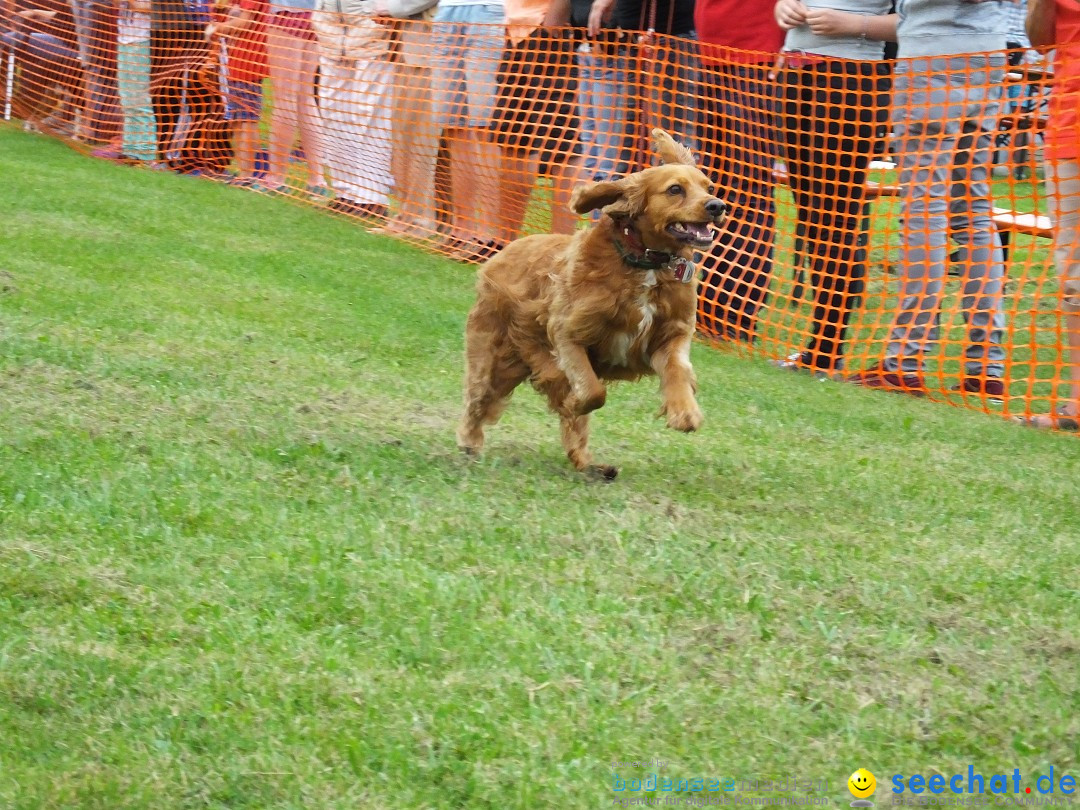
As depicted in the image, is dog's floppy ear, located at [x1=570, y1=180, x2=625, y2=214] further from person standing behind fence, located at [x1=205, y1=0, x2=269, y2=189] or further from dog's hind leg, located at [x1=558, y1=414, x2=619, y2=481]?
person standing behind fence, located at [x1=205, y1=0, x2=269, y2=189]

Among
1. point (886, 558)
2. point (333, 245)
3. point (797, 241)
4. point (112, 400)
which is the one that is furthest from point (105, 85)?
point (886, 558)

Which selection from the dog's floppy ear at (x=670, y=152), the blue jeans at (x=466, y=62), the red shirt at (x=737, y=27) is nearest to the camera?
the dog's floppy ear at (x=670, y=152)

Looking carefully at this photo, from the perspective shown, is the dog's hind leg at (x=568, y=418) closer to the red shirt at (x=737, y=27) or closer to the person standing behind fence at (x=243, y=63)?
the red shirt at (x=737, y=27)

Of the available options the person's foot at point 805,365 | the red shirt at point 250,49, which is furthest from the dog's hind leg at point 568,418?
the red shirt at point 250,49

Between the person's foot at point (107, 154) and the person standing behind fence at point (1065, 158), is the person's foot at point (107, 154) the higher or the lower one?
the lower one

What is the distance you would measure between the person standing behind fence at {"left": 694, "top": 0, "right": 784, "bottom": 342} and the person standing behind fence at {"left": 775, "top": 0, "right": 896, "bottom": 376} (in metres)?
0.20

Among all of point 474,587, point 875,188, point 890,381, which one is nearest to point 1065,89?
point 875,188

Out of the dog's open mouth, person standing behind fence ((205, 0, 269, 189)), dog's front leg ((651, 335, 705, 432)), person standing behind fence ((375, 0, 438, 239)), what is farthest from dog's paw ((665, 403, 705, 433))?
person standing behind fence ((205, 0, 269, 189))

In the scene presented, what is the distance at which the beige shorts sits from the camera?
22.3 ft

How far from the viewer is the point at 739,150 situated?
830cm

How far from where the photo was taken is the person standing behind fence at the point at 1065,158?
6.79 metres

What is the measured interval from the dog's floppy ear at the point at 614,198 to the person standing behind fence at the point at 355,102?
5.63 m

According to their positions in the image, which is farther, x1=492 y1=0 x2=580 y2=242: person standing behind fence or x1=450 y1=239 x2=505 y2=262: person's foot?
x1=450 y1=239 x2=505 y2=262: person's foot

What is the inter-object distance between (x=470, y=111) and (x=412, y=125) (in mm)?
716
